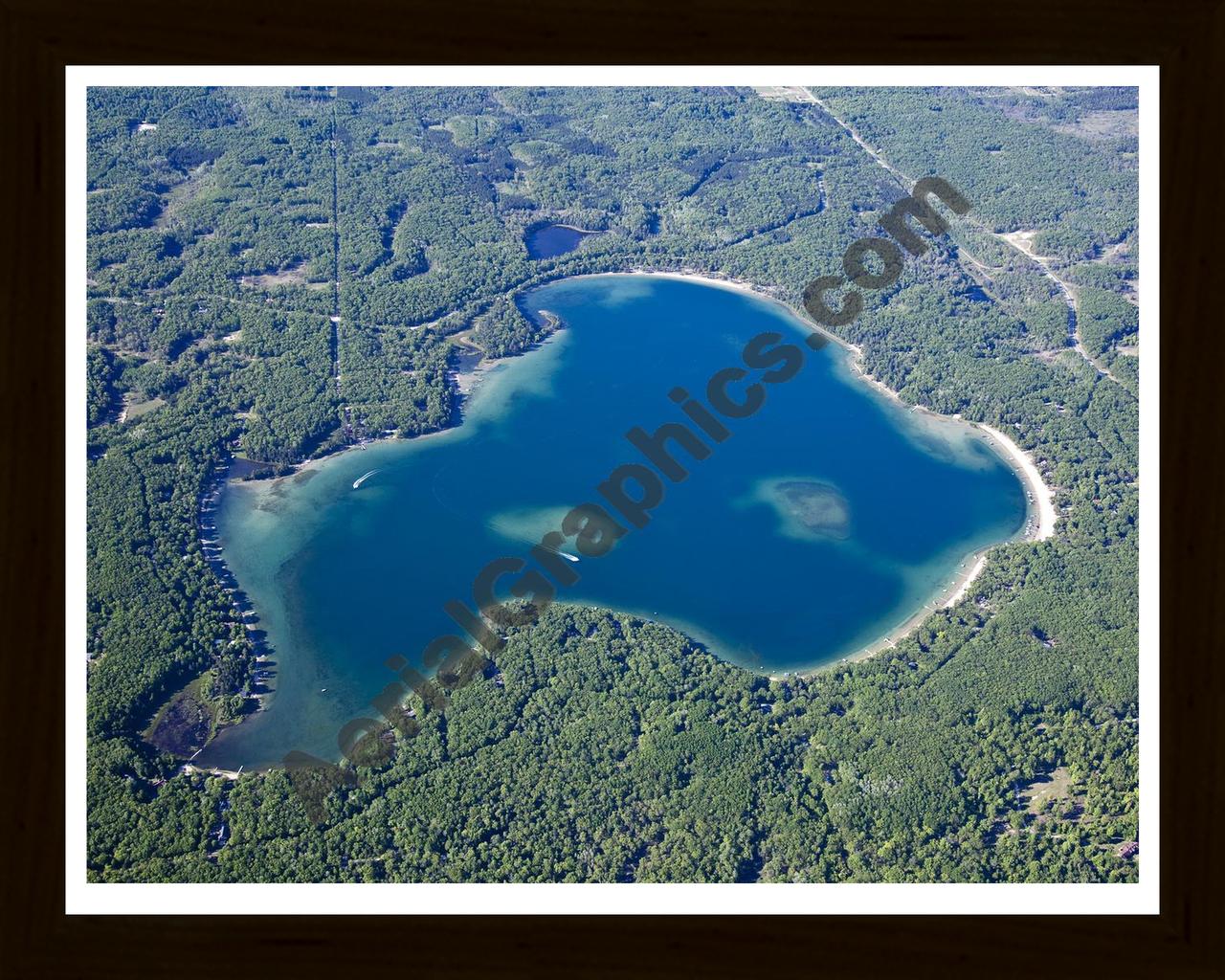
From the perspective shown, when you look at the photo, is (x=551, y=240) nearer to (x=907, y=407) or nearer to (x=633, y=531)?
(x=907, y=407)

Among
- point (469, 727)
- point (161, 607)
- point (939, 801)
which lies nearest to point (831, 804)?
point (939, 801)

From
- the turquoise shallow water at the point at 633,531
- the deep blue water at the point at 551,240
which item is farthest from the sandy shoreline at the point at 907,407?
the deep blue water at the point at 551,240

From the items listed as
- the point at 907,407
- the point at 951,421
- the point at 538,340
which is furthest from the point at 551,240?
the point at 951,421

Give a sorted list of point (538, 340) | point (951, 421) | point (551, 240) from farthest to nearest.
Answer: point (551, 240) < point (538, 340) < point (951, 421)

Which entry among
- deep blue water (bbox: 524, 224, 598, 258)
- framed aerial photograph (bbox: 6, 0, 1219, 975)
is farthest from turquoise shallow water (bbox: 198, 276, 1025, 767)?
deep blue water (bbox: 524, 224, 598, 258)

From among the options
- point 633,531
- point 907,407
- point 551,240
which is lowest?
point 633,531

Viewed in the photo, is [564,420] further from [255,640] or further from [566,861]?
[566,861]
